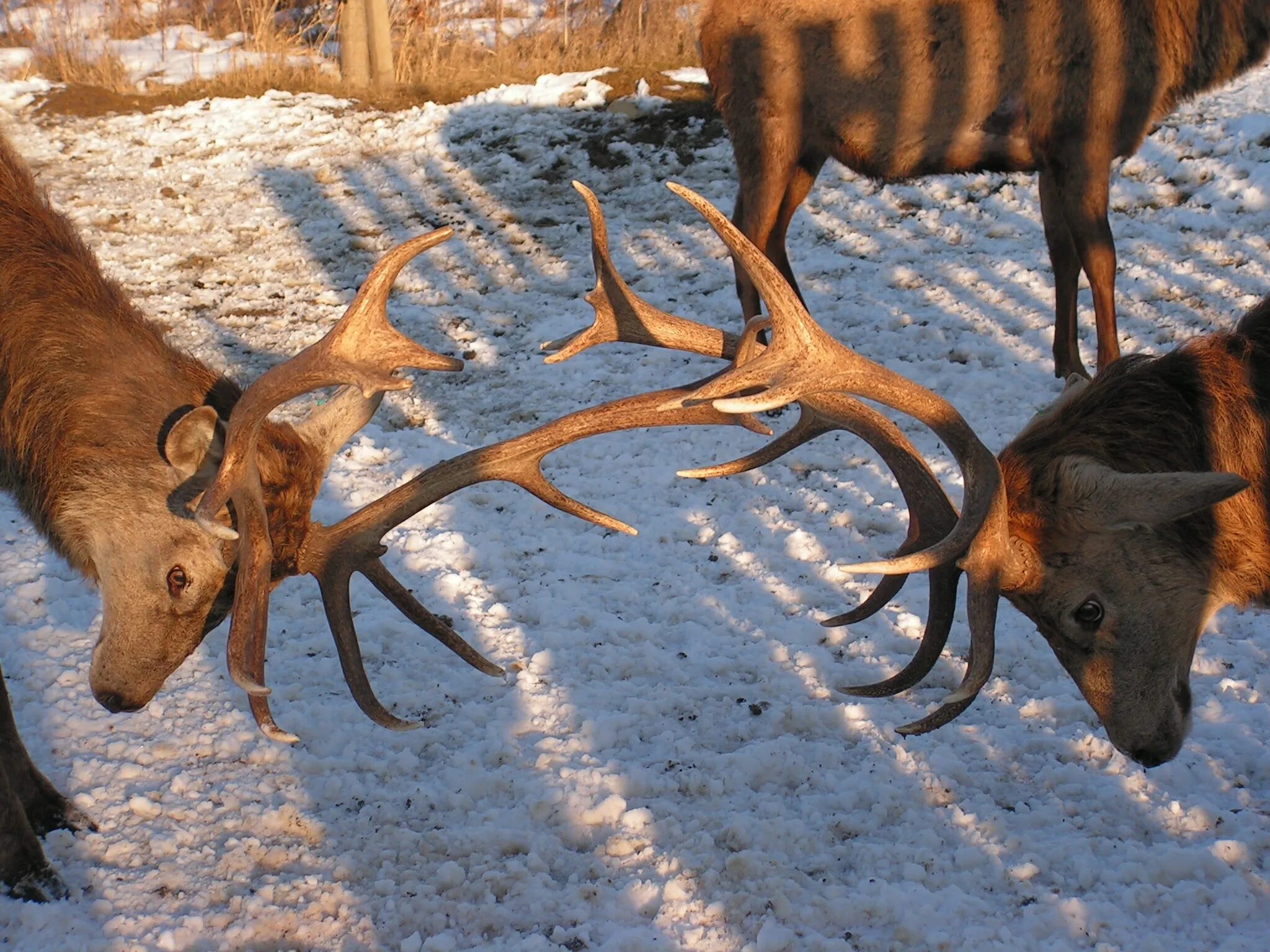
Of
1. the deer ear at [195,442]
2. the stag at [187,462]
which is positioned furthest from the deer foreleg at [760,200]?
the deer ear at [195,442]

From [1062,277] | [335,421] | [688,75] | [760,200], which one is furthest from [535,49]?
[335,421]

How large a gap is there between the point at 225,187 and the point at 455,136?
78.0 inches

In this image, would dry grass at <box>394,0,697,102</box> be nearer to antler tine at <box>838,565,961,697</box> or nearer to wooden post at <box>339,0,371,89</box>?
wooden post at <box>339,0,371,89</box>

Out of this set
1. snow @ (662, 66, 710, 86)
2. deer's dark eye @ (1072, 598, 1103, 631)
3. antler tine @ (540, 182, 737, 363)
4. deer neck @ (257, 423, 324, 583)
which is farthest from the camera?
snow @ (662, 66, 710, 86)

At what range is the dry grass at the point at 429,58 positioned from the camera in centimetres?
1077

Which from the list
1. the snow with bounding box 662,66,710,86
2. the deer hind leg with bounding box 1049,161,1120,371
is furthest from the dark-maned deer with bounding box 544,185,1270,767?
the snow with bounding box 662,66,710,86

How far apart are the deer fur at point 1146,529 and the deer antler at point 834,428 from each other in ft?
0.65

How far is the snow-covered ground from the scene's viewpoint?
3354mm

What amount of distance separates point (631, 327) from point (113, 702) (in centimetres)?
185

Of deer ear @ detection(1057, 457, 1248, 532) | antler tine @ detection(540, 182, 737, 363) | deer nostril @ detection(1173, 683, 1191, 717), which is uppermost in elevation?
antler tine @ detection(540, 182, 737, 363)

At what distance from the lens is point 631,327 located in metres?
3.45

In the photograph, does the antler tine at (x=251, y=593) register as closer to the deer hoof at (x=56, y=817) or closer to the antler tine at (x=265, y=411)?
the antler tine at (x=265, y=411)

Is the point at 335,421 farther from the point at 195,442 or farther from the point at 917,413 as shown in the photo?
the point at 917,413

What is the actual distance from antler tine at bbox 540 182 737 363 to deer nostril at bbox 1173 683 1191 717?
1.55 m
